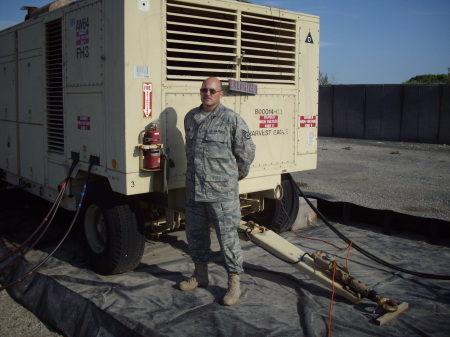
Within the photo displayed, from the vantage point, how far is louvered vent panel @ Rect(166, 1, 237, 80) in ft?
14.9

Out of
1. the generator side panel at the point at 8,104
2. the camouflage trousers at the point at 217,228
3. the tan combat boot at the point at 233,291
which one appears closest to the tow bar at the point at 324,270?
the camouflage trousers at the point at 217,228

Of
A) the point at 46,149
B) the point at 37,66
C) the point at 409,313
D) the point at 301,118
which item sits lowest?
the point at 409,313

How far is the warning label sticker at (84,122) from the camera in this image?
480 centimetres

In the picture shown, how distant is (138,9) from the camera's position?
13.8ft

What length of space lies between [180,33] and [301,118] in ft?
5.95

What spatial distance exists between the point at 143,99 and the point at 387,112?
675 inches

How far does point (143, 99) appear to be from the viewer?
4.30 metres

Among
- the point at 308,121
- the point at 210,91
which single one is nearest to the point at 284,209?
the point at 308,121

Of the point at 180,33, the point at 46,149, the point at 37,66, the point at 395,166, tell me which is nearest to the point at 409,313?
the point at 180,33

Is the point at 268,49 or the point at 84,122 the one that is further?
the point at 268,49

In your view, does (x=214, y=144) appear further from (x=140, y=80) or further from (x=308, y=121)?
→ (x=308, y=121)

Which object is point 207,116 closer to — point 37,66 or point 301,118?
point 301,118

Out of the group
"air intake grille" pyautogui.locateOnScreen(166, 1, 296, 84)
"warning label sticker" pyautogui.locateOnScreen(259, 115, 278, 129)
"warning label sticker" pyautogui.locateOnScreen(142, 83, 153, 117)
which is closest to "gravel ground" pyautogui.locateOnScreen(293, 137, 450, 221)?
"warning label sticker" pyautogui.locateOnScreen(259, 115, 278, 129)

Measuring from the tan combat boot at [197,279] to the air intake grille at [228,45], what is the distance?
175 cm
